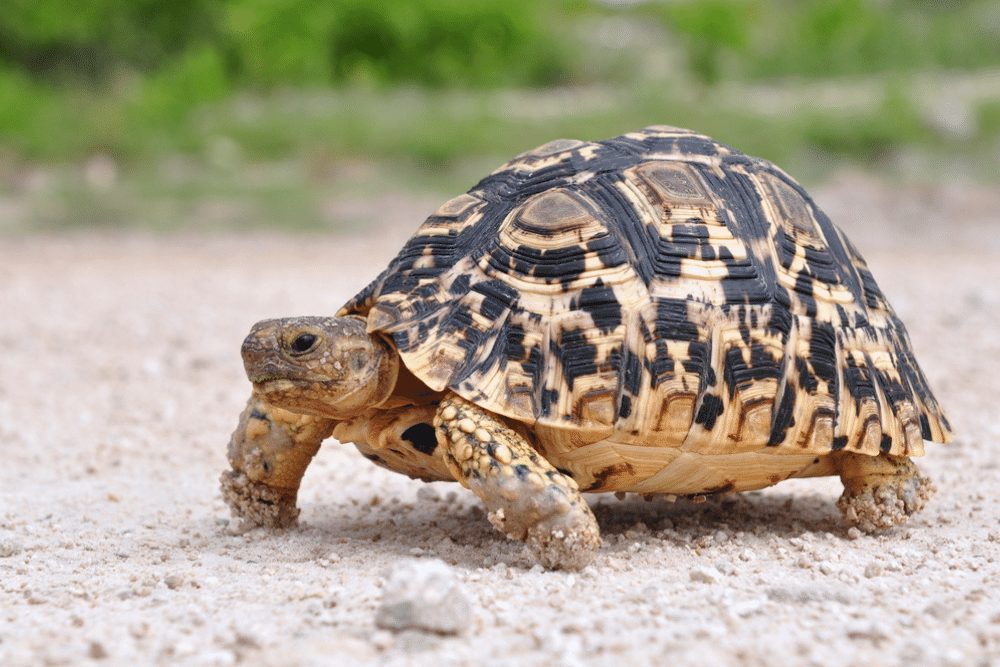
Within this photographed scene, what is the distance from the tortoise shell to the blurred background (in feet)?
29.4

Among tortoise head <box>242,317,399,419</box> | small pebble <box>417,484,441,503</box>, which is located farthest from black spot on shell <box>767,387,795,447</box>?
small pebble <box>417,484,441,503</box>

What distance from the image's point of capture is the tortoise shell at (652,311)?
3.03m

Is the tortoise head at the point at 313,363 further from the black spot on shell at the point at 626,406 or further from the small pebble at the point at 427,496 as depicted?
the small pebble at the point at 427,496

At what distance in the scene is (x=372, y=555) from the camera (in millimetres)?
3215

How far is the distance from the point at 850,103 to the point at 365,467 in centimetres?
1263

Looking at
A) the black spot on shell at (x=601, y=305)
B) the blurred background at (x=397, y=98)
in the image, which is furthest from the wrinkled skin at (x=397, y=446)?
the blurred background at (x=397, y=98)

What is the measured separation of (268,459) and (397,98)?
45.5 feet

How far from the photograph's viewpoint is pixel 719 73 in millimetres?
19953

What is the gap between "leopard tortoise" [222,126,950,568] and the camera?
3012 mm

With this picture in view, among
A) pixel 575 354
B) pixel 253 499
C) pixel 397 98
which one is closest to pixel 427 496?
pixel 253 499

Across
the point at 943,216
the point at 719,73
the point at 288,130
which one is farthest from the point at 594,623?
the point at 719,73

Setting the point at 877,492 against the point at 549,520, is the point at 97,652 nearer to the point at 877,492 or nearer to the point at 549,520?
the point at 549,520

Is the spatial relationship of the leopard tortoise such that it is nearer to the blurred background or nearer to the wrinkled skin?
the wrinkled skin

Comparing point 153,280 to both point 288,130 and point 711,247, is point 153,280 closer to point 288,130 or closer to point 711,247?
point 288,130
